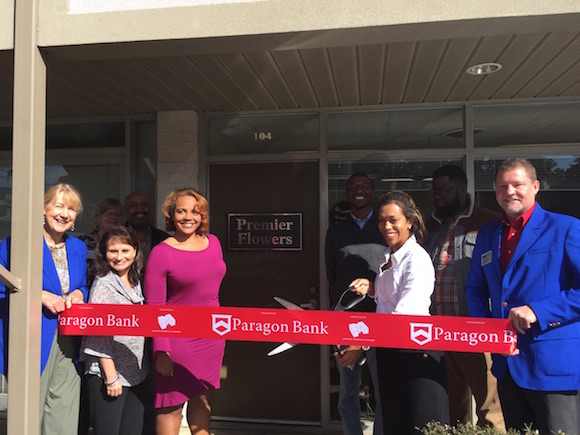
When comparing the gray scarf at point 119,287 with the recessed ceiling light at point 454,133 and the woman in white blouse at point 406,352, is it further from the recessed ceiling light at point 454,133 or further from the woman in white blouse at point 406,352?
the recessed ceiling light at point 454,133

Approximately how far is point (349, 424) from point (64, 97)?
3597 millimetres

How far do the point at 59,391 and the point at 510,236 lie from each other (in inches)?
107

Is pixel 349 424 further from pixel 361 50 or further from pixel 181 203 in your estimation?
pixel 361 50

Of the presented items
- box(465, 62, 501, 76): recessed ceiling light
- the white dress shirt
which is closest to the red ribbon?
the white dress shirt

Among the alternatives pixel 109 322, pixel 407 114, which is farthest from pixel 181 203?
pixel 407 114

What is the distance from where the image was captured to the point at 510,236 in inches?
101

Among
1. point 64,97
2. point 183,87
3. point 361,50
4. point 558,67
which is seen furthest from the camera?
point 64,97

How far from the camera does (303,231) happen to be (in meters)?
4.56

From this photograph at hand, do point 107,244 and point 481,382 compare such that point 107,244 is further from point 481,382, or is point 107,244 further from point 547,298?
point 481,382

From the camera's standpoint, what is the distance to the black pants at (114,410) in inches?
110

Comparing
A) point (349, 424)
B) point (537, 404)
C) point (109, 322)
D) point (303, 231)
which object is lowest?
point (349, 424)

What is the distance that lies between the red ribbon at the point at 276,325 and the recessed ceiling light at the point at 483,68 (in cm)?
189

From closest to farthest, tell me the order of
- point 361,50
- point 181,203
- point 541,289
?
point 541,289, point 181,203, point 361,50

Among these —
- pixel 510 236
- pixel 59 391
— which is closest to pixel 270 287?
pixel 59 391
